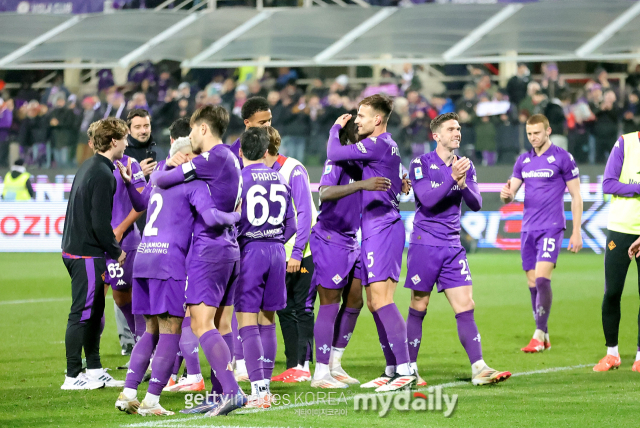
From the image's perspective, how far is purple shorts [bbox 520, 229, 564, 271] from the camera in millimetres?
9289

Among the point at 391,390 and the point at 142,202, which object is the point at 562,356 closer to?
the point at 391,390

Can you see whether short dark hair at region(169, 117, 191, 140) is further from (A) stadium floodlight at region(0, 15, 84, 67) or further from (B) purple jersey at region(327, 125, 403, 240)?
(A) stadium floodlight at region(0, 15, 84, 67)

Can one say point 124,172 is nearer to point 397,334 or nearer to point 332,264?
point 332,264

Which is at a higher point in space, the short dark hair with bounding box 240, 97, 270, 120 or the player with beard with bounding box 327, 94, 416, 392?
the short dark hair with bounding box 240, 97, 270, 120

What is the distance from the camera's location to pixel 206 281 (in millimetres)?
5863

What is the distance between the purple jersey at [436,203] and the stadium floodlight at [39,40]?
787 inches

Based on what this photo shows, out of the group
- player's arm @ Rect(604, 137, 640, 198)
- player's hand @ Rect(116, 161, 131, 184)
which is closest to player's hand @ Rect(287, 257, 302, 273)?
player's hand @ Rect(116, 161, 131, 184)

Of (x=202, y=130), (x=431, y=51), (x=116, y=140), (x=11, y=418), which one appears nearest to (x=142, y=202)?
(x=116, y=140)

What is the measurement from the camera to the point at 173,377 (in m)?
7.14

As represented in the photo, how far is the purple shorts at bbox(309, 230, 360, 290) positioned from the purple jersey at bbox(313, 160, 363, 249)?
0.17 ft

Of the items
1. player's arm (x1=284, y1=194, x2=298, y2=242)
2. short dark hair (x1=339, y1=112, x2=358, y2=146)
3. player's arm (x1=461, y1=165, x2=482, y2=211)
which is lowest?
player's arm (x1=284, y1=194, x2=298, y2=242)

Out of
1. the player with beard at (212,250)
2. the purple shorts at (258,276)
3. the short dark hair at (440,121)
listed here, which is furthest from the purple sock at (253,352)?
the short dark hair at (440,121)

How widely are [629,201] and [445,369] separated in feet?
7.28

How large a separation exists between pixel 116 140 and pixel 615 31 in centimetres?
1677
